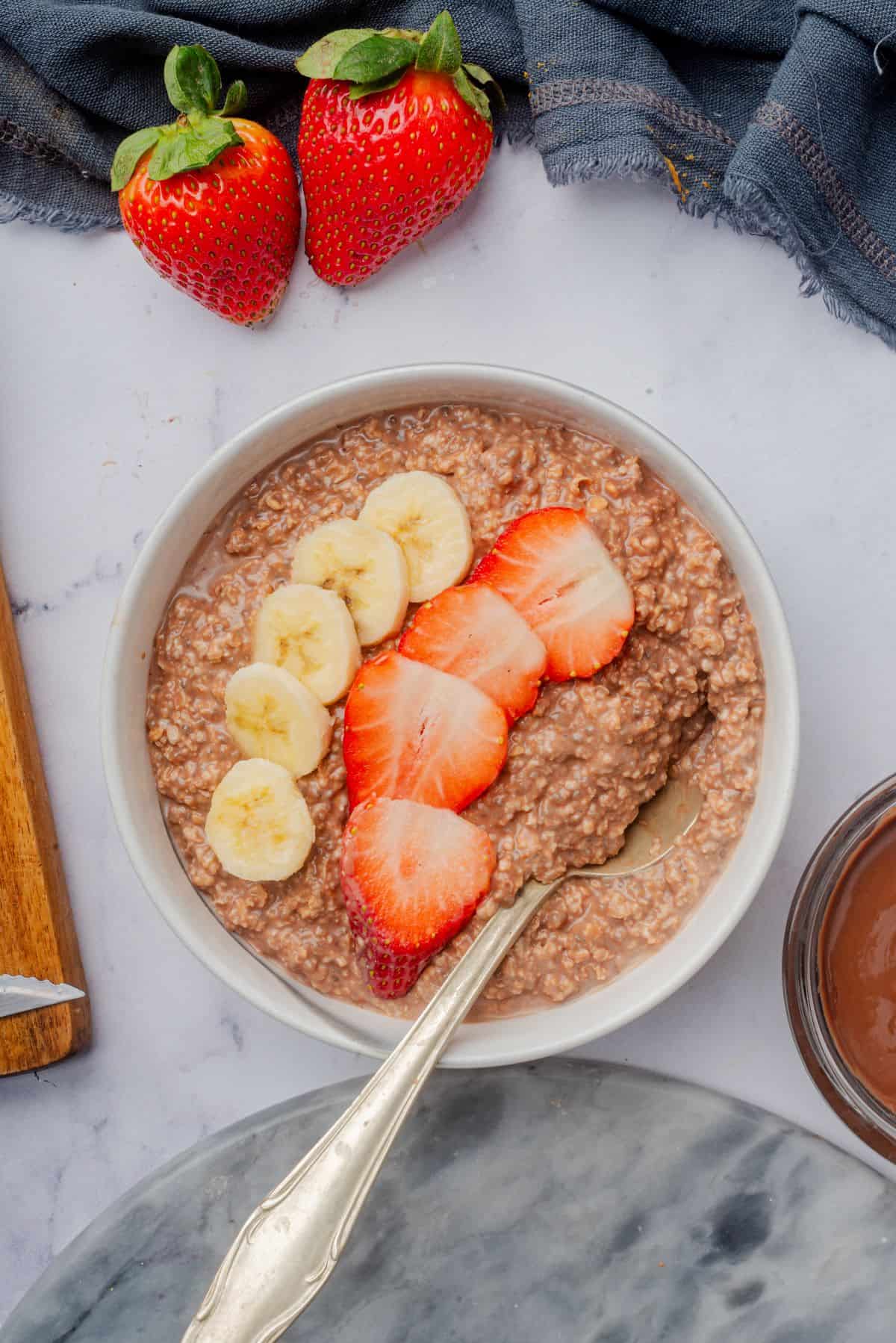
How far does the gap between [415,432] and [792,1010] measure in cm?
106

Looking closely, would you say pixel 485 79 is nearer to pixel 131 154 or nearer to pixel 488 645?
pixel 131 154

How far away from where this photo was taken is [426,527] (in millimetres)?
1749

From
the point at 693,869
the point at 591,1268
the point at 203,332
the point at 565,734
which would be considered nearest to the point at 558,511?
the point at 565,734

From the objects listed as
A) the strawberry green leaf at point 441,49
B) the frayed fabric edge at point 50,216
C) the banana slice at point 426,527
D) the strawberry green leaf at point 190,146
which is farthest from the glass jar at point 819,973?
the frayed fabric edge at point 50,216

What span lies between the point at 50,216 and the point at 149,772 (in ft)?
3.14

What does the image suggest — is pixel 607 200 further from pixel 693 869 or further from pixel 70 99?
pixel 693 869

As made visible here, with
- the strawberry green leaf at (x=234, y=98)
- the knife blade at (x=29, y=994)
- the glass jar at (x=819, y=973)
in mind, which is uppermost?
the strawberry green leaf at (x=234, y=98)

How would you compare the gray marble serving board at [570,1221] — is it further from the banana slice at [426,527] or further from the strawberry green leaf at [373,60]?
the strawberry green leaf at [373,60]

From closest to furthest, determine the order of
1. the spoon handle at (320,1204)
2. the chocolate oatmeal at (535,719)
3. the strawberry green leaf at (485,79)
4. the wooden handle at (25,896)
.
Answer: the spoon handle at (320,1204) → the chocolate oatmeal at (535,719) → the strawberry green leaf at (485,79) → the wooden handle at (25,896)

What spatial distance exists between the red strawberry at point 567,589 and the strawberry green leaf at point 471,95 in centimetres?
64

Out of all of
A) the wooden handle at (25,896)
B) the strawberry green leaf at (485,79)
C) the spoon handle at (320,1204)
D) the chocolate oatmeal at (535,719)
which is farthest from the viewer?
the wooden handle at (25,896)

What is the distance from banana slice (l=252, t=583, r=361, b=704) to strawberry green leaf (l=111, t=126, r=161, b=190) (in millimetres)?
683

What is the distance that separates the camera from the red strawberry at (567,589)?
5.57ft

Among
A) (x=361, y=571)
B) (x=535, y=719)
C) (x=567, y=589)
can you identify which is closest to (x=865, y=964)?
(x=535, y=719)
